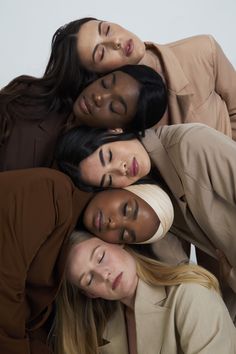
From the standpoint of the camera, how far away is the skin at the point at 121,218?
97 cm

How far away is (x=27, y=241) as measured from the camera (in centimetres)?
91

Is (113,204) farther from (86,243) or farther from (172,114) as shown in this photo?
(172,114)

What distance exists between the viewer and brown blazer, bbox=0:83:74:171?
115 cm

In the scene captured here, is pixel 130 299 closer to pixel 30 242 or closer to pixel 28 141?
pixel 30 242

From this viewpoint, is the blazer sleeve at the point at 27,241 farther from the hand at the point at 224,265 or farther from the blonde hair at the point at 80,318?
the hand at the point at 224,265

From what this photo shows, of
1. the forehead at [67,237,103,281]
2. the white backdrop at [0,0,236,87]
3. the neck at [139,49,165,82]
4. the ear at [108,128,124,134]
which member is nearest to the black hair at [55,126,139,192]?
the ear at [108,128,124,134]

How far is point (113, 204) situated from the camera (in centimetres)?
98

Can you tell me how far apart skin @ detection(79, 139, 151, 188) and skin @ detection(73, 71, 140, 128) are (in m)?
0.06

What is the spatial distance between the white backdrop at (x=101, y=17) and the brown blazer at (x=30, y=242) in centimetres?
62

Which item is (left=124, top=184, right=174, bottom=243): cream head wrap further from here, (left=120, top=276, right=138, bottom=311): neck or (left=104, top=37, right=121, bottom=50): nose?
(left=104, top=37, right=121, bottom=50): nose

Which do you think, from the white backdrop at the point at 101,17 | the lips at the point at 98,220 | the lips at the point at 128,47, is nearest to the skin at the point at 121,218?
the lips at the point at 98,220

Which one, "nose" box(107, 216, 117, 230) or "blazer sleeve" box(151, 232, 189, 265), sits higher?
"nose" box(107, 216, 117, 230)

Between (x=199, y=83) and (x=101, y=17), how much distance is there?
50 centimetres

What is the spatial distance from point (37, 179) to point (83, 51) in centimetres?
36
